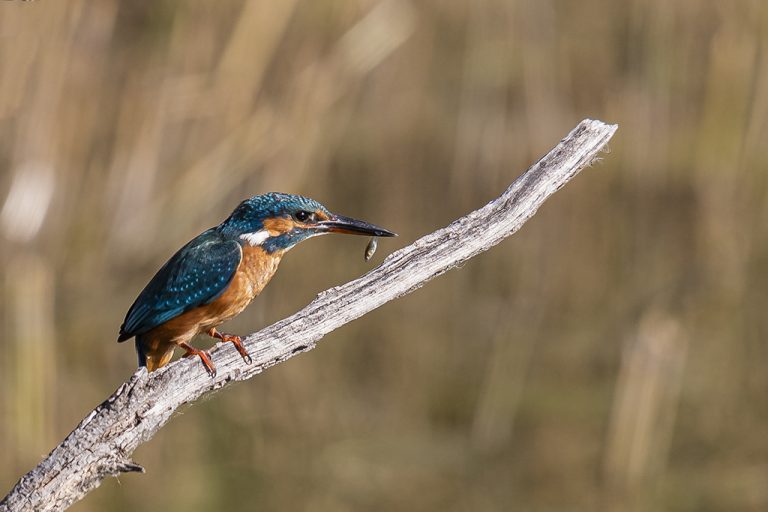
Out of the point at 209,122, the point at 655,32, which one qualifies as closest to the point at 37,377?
the point at 209,122

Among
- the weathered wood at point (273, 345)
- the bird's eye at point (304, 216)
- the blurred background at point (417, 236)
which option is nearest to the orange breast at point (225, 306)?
the bird's eye at point (304, 216)

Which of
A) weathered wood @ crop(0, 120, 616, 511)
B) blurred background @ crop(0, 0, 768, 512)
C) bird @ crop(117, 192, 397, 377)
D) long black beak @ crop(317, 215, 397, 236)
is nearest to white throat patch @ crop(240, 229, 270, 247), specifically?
bird @ crop(117, 192, 397, 377)

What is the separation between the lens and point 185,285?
298cm

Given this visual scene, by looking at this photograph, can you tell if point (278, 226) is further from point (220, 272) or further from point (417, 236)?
point (417, 236)

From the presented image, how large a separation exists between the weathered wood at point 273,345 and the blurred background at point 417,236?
2.29 meters

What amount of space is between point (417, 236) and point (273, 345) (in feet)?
12.3

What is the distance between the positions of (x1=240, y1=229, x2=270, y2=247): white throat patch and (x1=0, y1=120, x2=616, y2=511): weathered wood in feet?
1.73

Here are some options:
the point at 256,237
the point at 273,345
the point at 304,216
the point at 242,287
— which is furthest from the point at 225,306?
the point at 273,345

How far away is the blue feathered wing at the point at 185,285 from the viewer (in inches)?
117

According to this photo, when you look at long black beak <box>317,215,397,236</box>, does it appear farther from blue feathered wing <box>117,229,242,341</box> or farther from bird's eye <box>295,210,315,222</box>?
blue feathered wing <box>117,229,242,341</box>

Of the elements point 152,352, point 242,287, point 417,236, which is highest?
point 417,236

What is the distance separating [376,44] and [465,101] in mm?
999

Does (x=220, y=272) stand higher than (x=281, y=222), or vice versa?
(x=281, y=222)

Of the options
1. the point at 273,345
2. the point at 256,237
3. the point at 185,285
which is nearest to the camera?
the point at 273,345
